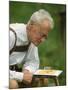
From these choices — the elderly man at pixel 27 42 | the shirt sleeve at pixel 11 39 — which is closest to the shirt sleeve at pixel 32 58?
the elderly man at pixel 27 42

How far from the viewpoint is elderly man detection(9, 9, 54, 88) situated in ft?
6.04

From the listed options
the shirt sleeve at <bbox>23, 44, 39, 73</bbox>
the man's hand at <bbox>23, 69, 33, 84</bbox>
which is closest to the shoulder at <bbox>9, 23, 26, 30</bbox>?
the shirt sleeve at <bbox>23, 44, 39, 73</bbox>

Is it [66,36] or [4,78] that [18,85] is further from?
[66,36]

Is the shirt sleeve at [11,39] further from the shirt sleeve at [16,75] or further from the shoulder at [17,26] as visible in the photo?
the shirt sleeve at [16,75]

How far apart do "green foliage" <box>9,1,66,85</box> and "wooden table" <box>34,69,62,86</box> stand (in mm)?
32

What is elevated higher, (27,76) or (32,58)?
(32,58)

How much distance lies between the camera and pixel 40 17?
6.20 ft

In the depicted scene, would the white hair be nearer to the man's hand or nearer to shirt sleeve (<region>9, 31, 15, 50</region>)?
shirt sleeve (<region>9, 31, 15, 50</region>)

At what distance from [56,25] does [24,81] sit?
494 mm

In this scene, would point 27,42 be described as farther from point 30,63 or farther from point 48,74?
point 48,74

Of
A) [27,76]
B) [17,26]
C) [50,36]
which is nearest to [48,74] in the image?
[27,76]

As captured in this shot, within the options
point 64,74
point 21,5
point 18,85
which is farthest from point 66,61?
point 21,5

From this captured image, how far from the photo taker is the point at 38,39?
1.91 metres

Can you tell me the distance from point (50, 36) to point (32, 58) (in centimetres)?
22
